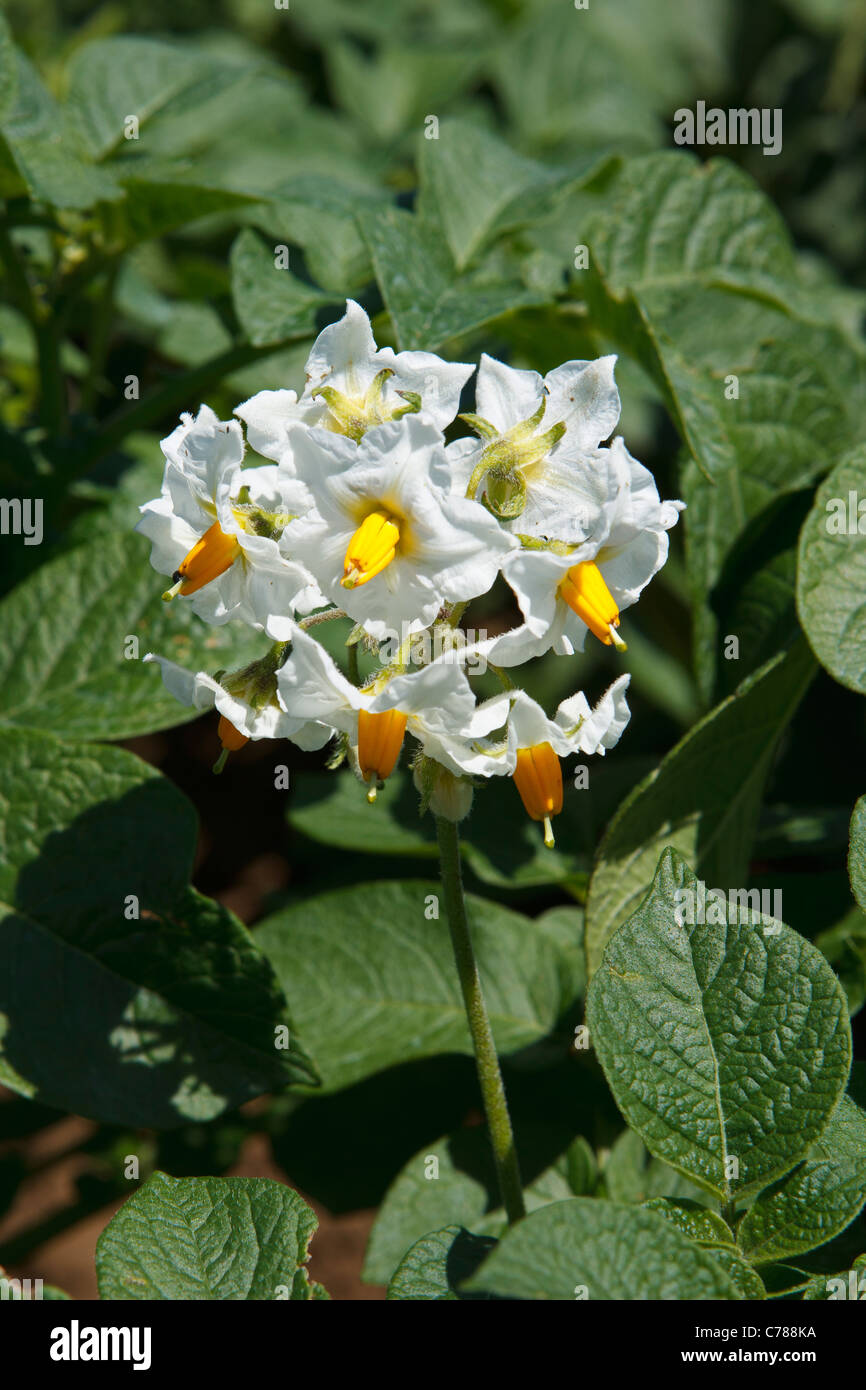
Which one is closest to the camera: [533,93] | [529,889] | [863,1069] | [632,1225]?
[632,1225]

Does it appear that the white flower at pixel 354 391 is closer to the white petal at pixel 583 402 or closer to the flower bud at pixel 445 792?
the white petal at pixel 583 402

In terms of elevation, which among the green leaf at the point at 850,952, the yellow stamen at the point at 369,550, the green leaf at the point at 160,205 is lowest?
the green leaf at the point at 850,952

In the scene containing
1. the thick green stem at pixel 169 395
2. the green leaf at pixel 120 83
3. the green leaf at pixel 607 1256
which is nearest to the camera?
the green leaf at pixel 607 1256

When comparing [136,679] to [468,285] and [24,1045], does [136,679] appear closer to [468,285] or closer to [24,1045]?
[24,1045]

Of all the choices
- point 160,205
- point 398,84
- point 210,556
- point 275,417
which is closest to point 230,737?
point 210,556

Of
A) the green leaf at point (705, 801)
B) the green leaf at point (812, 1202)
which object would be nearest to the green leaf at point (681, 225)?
the green leaf at point (705, 801)

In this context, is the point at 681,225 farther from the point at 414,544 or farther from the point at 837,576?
the point at 414,544

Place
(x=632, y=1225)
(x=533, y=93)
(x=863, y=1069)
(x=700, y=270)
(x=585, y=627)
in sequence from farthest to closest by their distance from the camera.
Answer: (x=533, y=93), (x=700, y=270), (x=863, y=1069), (x=585, y=627), (x=632, y=1225)
